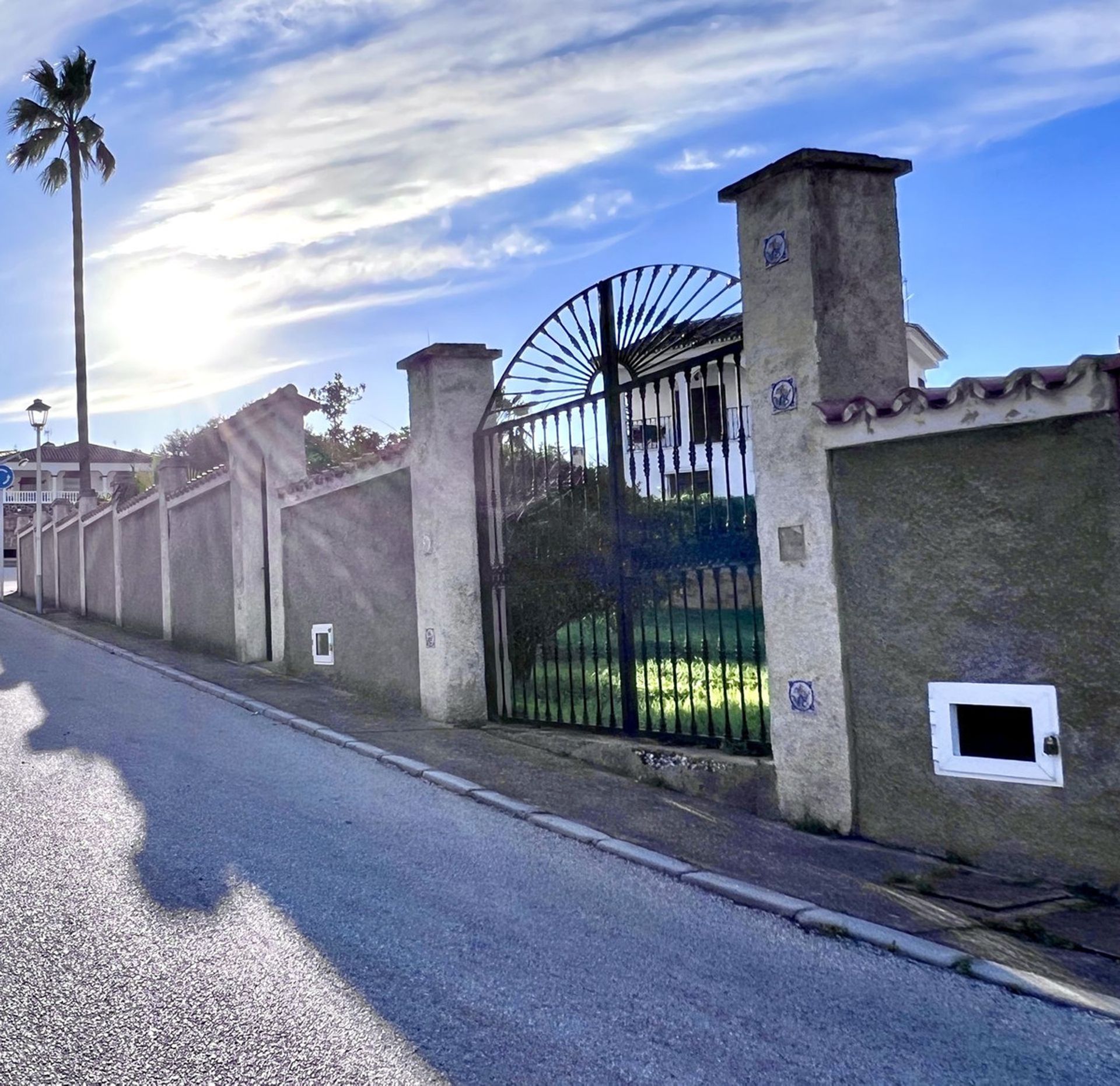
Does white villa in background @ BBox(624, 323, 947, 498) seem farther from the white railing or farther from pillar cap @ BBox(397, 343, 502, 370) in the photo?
the white railing

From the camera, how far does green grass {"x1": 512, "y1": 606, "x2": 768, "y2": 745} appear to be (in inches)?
258

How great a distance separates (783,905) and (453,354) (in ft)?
19.1

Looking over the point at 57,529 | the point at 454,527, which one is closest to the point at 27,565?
the point at 57,529

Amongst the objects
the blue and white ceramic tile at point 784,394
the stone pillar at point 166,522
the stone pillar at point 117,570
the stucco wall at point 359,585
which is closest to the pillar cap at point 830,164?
the blue and white ceramic tile at point 784,394

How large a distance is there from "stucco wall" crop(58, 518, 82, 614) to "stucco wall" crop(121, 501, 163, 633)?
4692mm

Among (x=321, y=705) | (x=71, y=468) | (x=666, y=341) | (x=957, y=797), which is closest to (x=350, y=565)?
(x=321, y=705)

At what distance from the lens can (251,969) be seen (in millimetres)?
4020

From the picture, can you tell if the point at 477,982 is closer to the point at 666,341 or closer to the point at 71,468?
the point at 666,341

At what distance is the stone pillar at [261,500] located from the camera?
1340 centimetres

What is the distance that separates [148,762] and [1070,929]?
5875mm

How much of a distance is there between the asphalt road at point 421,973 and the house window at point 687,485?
221 centimetres

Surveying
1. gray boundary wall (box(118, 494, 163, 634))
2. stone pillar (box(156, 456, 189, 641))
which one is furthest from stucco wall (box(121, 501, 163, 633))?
stone pillar (box(156, 456, 189, 641))

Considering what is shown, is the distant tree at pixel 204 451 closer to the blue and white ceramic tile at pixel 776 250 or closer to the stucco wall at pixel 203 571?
the stucco wall at pixel 203 571

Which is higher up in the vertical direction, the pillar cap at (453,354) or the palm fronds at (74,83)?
the palm fronds at (74,83)
